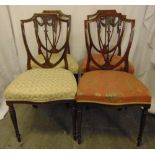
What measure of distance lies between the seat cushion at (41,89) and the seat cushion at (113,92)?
84 millimetres

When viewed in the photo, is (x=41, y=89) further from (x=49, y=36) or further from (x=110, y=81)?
(x=49, y=36)

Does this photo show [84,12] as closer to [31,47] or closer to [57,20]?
[57,20]

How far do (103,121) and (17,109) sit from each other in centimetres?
85

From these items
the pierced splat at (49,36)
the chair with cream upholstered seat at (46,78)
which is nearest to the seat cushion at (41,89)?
the chair with cream upholstered seat at (46,78)

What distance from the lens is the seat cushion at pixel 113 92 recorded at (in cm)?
140

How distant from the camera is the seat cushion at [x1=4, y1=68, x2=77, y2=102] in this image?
4.72 feet

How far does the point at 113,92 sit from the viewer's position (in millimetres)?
1412

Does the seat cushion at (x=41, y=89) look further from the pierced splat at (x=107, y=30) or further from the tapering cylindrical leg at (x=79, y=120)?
the pierced splat at (x=107, y=30)

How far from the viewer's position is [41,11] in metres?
1.90

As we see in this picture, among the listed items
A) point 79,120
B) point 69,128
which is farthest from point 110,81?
point 69,128

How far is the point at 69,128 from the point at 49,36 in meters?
0.86

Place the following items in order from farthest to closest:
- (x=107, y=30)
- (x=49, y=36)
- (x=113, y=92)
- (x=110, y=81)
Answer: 1. (x=49, y=36)
2. (x=107, y=30)
3. (x=110, y=81)
4. (x=113, y=92)
